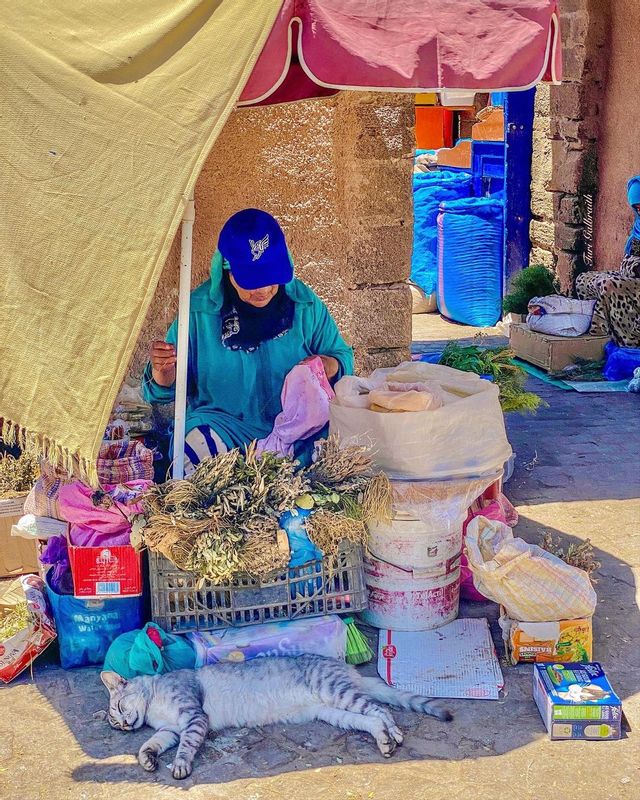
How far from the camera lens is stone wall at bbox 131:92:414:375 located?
5816 mm

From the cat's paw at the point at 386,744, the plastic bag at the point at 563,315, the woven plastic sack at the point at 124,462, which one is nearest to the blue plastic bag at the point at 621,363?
the plastic bag at the point at 563,315

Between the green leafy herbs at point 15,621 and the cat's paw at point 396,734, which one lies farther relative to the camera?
the green leafy herbs at point 15,621

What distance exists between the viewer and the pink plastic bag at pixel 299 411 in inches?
176

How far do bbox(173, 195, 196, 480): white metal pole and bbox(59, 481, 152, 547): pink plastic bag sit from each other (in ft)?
0.64

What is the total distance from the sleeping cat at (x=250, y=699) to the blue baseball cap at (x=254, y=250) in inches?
63.4

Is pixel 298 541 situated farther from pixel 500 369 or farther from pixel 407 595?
pixel 500 369

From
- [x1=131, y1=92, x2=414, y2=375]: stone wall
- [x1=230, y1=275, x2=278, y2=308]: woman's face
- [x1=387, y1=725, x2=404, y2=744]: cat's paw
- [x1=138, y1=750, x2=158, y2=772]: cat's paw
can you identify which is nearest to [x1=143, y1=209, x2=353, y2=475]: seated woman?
[x1=230, y1=275, x2=278, y2=308]: woman's face

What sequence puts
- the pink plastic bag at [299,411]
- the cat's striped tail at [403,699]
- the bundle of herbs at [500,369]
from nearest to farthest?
the cat's striped tail at [403,699]
the pink plastic bag at [299,411]
the bundle of herbs at [500,369]

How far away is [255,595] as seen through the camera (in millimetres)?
3994

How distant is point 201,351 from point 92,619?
1.31 m

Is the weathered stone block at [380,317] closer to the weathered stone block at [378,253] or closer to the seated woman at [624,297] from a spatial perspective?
the weathered stone block at [378,253]

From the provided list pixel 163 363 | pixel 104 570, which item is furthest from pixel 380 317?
pixel 104 570

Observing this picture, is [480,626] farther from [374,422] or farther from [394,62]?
[394,62]

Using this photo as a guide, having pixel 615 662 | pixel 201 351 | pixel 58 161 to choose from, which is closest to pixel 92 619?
pixel 201 351
